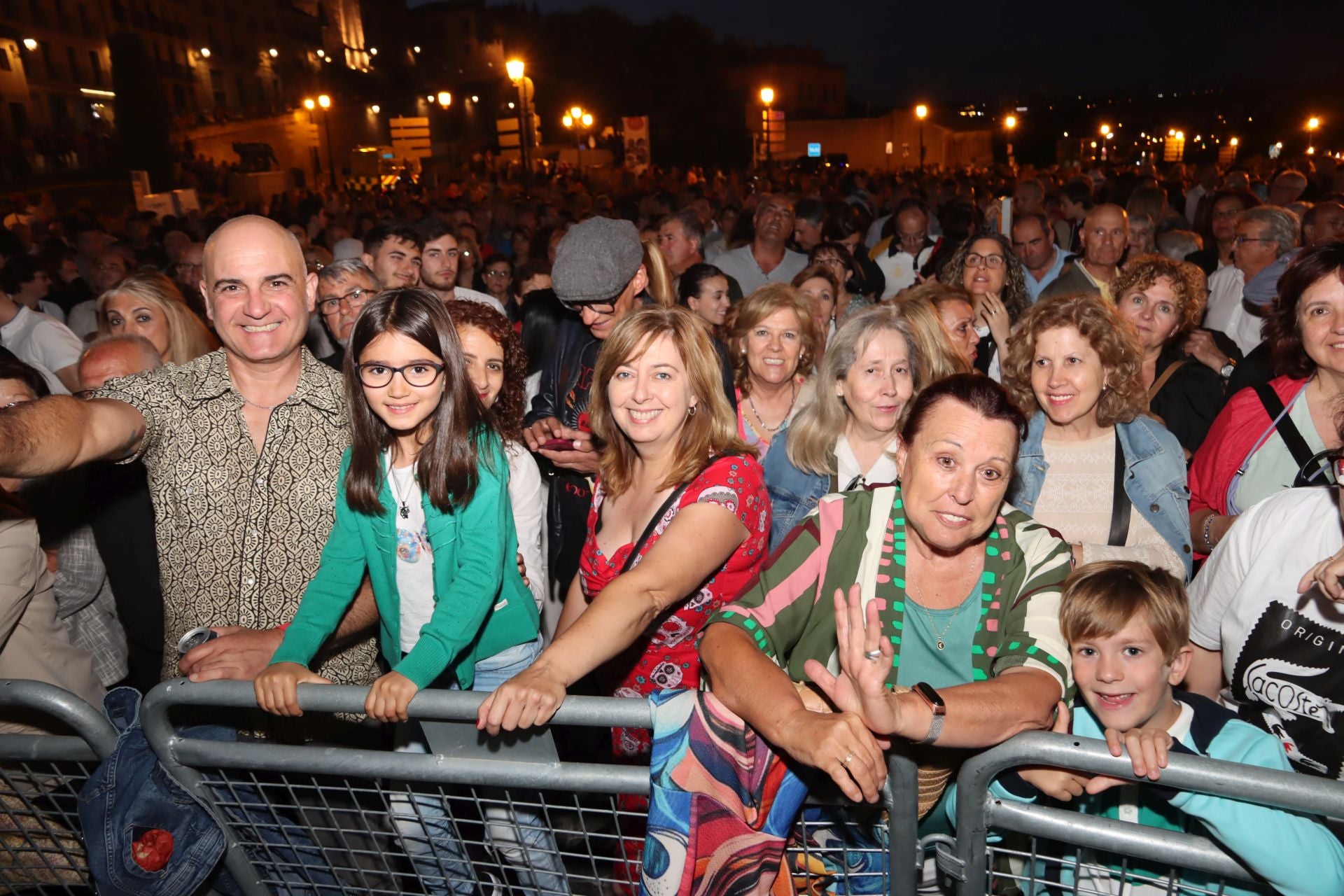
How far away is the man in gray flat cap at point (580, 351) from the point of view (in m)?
3.54

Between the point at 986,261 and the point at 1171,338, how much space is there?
1.30m

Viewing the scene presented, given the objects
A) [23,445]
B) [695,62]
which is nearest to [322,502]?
[23,445]

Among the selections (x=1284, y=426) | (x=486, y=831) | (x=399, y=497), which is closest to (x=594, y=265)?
(x=399, y=497)

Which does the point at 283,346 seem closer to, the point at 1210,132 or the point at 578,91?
the point at 578,91

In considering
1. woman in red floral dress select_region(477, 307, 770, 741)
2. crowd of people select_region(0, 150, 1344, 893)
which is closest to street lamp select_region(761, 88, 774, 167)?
crowd of people select_region(0, 150, 1344, 893)

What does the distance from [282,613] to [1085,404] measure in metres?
3.05

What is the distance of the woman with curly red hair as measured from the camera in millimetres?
3145

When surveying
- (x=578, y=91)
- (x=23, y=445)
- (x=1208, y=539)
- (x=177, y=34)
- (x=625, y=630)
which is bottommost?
(x=1208, y=539)

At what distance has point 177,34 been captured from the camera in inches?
2317

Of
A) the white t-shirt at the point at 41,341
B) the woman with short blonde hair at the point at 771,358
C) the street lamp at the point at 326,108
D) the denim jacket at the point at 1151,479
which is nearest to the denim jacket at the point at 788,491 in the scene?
the woman with short blonde hair at the point at 771,358

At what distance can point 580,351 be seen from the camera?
4.01 meters

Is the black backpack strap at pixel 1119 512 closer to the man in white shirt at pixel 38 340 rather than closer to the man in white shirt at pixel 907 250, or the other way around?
the man in white shirt at pixel 907 250

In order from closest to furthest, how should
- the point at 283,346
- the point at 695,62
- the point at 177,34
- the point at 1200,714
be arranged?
1. the point at 1200,714
2. the point at 283,346
3. the point at 695,62
4. the point at 177,34

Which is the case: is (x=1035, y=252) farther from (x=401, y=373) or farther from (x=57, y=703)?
(x=57, y=703)
